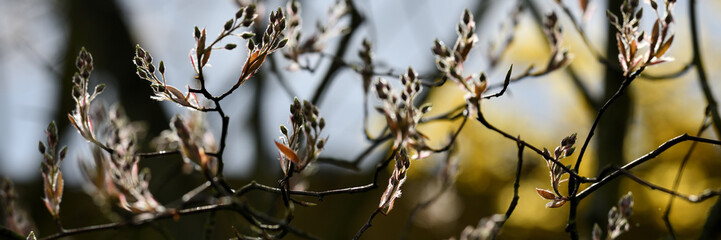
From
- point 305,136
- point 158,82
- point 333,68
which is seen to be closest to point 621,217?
point 305,136

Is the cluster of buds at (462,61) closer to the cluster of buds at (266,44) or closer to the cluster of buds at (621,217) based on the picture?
the cluster of buds at (266,44)

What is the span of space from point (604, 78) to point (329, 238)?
1.32 m

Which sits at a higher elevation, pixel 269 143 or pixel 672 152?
pixel 269 143

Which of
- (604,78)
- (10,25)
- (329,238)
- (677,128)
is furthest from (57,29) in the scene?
(677,128)

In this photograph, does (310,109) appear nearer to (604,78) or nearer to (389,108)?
(389,108)

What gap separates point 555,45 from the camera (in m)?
1.42

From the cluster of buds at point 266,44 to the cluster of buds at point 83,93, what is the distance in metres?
0.23

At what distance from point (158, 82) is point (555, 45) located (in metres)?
0.93

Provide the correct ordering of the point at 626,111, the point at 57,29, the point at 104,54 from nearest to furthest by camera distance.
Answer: the point at 626,111
the point at 104,54
the point at 57,29

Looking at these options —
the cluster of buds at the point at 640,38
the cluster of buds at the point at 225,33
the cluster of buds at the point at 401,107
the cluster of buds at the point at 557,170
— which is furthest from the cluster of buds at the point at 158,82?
the cluster of buds at the point at 640,38

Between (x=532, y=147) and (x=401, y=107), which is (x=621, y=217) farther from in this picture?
(x=401, y=107)

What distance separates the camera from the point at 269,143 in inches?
124

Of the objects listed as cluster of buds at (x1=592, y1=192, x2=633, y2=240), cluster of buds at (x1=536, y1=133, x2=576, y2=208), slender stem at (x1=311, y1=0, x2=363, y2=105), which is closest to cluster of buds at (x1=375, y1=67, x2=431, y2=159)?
cluster of buds at (x1=536, y1=133, x2=576, y2=208)

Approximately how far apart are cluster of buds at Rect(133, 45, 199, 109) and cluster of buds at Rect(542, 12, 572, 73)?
0.83 meters
